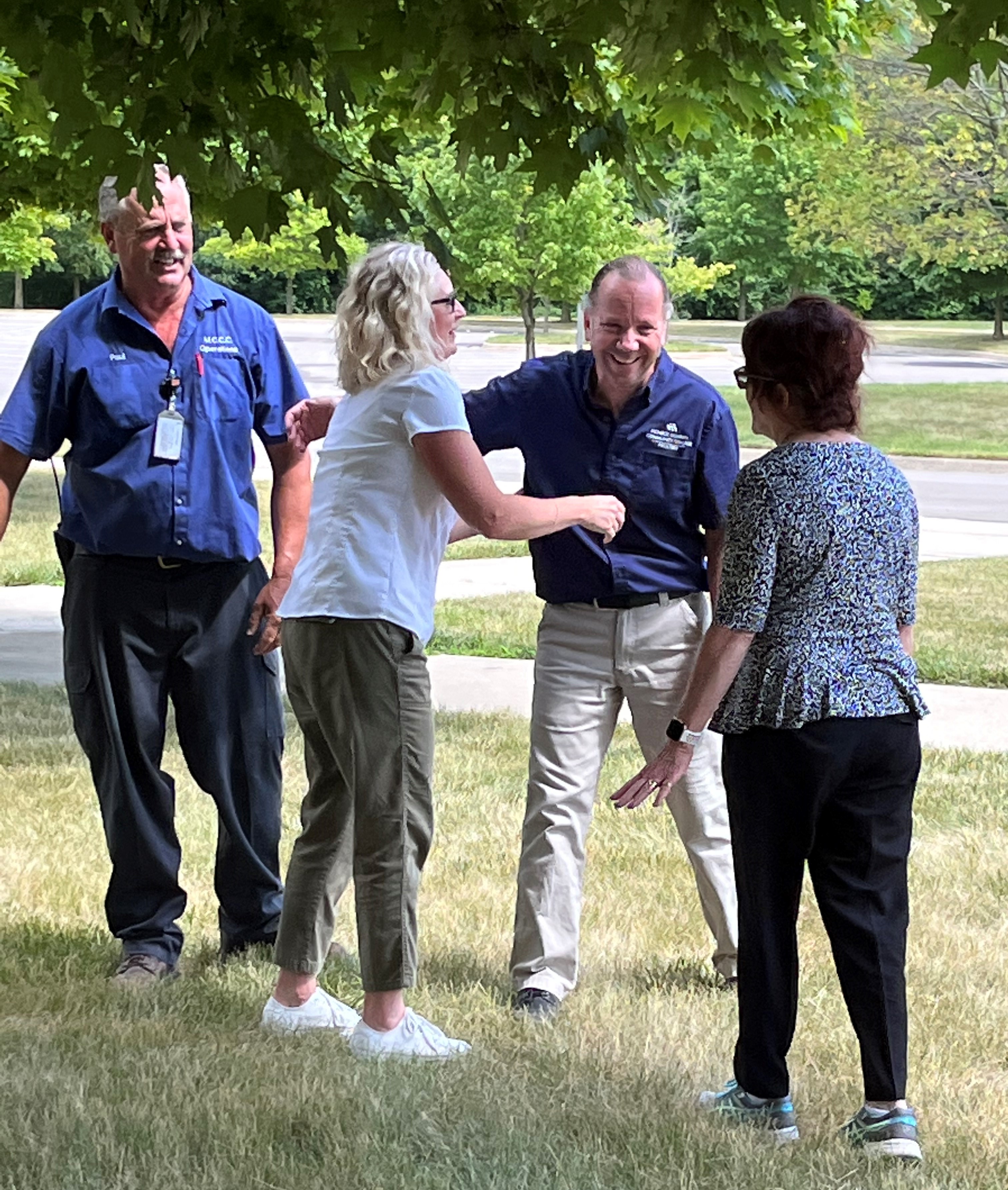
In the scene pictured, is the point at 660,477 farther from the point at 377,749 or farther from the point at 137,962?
the point at 137,962

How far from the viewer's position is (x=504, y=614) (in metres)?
11.7

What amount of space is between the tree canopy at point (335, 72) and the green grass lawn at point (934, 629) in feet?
19.4

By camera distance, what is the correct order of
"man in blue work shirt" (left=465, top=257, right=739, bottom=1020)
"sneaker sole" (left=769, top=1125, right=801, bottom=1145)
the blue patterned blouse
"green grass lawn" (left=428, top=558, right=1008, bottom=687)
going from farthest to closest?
"green grass lawn" (left=428, top=558, right=1008, bottom=687) → "man in blue work shirt" (left=465, top=257, right=739, bottom=1020) → "sneaker sole" (left=769, top=1125, right=801, bottom=1145) → the blue patterned blouse

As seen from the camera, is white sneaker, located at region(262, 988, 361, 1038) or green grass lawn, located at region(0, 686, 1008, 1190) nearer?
Answer: green grass lawn, located at region(0, 686, 1008, 1190)

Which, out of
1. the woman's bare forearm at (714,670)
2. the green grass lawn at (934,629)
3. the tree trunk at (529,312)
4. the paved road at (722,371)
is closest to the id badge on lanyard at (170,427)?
the woman's bare forearm at (714,670)

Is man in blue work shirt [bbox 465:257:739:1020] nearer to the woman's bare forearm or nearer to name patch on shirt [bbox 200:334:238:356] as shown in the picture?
name patch on shirt [bbox 200:334:238:356]

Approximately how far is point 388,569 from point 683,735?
80 cm

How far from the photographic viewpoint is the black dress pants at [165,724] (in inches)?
190

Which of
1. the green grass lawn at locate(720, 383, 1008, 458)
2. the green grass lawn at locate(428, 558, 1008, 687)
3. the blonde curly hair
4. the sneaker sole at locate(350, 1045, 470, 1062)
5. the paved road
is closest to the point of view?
the blonde curly hair

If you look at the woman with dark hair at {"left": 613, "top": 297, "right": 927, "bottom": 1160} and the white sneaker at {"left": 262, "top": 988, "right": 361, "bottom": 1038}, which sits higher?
the woman with dark hair at {"left": 613, "top": 297, "right": 927, "bottom": 1160}

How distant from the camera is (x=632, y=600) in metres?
4.72

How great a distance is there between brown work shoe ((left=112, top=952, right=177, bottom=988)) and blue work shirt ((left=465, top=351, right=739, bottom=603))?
4.88ft

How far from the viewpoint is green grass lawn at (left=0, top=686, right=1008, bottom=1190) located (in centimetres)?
356

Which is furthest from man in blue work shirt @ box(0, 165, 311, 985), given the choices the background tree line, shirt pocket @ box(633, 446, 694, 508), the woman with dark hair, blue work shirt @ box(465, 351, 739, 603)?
the woman with dark hair
